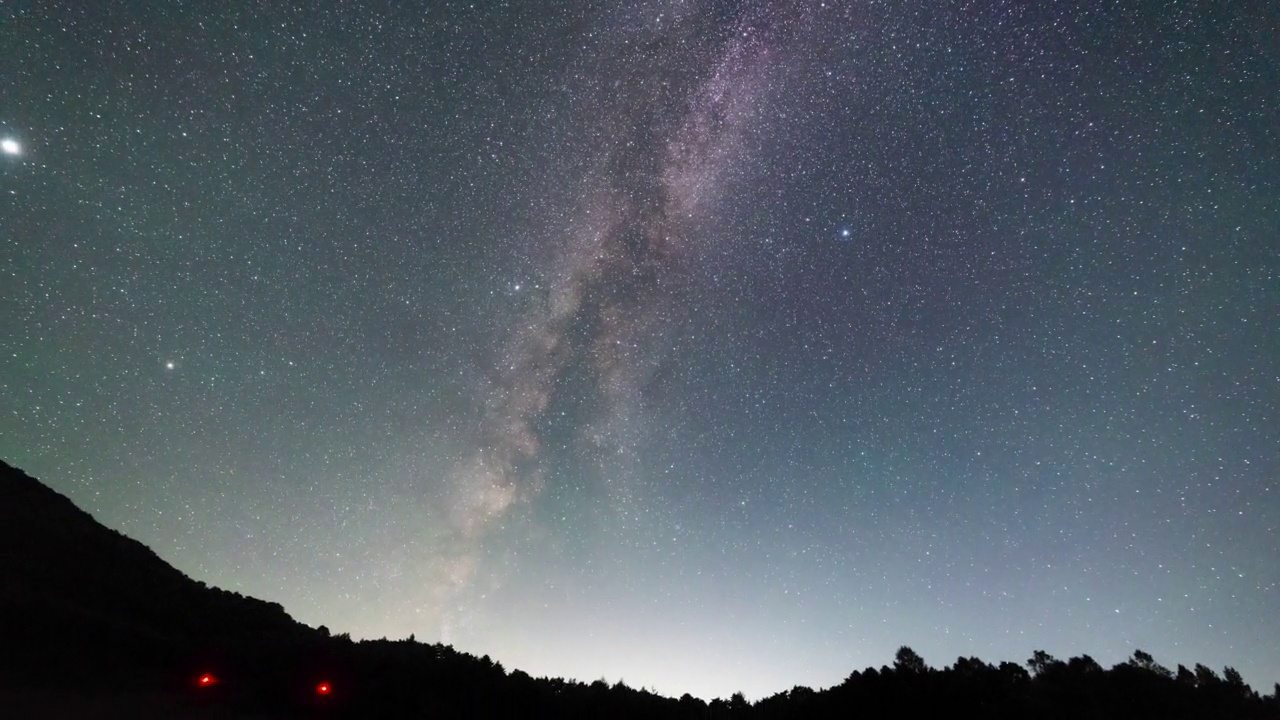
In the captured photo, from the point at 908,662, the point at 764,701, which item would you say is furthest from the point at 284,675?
the point at 908,662

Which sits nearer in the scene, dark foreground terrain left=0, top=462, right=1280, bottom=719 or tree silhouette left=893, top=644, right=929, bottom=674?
dark foreground terrain left=0, top=462, right=1280, bottom=719

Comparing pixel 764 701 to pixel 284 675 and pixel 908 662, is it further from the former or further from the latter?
pixel 284 675

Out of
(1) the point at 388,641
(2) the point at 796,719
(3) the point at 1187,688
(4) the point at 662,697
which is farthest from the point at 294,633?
(3) the point at 1187,688

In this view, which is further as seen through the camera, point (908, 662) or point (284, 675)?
point (908, 662)

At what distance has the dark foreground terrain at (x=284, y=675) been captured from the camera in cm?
1834

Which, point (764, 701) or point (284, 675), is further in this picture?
point (764, 701)

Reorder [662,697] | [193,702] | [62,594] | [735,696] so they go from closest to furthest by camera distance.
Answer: [193,702] < [62,594] < [662,697] < [735,696]

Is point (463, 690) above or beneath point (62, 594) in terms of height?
beneath

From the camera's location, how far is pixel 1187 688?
25.8m

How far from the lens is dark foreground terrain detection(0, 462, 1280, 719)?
18.3m

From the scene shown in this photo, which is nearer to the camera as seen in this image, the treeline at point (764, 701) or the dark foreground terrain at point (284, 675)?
the dark foreground terrain at point (284, 675)

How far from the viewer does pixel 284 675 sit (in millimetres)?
21766

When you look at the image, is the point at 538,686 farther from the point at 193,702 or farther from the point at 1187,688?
the point at 1187,688

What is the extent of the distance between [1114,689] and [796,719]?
14.4m
